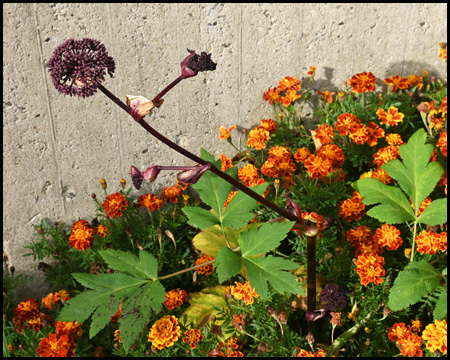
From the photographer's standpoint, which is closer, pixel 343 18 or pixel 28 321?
pixel 28 321

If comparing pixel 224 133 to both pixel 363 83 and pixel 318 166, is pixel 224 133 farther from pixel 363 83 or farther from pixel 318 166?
pixel 363 83

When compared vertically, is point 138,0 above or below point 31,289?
above

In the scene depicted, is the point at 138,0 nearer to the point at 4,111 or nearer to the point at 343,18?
the point at 4,111

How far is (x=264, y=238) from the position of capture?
1.24 m

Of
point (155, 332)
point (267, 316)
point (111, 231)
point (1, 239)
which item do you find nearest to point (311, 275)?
point (267, 316)

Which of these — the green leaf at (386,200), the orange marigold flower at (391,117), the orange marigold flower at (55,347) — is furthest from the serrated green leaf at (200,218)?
the orange marigold flower at (391,117)

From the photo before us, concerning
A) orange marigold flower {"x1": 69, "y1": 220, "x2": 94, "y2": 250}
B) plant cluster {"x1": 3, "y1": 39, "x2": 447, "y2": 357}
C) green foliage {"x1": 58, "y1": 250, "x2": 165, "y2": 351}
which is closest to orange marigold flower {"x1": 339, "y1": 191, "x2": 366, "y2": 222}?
plant cluster {"x1": 3, "y1": 39, "x2": 447, "y2": 357}

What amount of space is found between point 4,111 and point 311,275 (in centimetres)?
145

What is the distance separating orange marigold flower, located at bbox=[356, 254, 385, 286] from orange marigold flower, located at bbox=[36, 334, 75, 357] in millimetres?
1040

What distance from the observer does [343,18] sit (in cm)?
230

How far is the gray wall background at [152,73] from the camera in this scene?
2.02 m

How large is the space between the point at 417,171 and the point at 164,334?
3.24 feet

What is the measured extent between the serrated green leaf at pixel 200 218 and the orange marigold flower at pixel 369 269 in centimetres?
58

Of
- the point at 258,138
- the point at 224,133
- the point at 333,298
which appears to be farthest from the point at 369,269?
the point at 224,133
